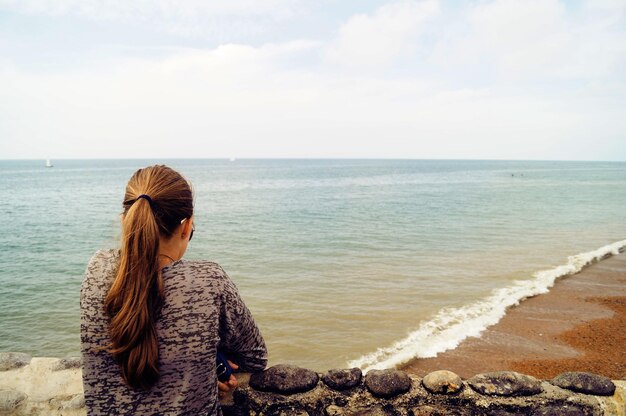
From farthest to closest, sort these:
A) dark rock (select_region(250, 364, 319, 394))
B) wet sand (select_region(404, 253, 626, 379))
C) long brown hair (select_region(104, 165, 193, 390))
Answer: wet sand (select_region(404, 253, 626, 379)) → dark rock (select_region(250, 364, 319, 394)) → long brown hair (select_region(104, 165, 193, 390))

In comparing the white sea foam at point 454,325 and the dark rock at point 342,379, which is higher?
the dark rock at point 342,379

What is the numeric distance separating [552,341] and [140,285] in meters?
8.62

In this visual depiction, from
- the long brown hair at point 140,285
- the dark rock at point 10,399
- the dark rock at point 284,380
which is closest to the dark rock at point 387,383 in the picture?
the dark rock at point 284,380

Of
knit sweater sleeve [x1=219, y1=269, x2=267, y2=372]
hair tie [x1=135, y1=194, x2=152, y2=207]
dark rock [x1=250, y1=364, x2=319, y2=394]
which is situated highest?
hair tie [x1=135, y1=194, x2=152, y2=207]

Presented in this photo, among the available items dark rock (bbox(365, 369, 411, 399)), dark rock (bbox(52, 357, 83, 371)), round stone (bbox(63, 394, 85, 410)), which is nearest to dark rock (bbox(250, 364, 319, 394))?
dark rock (bbox(365, 369, 411, 399))

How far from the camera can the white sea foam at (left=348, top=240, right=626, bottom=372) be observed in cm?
744

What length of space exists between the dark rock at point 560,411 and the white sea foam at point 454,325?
180 inches

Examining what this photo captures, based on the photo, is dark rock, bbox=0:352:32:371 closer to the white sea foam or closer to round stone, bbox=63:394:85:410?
round stone, bbox=63:394:85:410

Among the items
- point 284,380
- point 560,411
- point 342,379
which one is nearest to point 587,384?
point 560,411

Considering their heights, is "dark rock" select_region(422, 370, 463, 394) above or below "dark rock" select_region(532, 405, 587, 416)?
above

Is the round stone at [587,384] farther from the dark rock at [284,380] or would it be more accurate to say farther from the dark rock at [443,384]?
the dark rock at [284,380]

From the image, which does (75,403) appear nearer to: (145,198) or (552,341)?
(145,198)

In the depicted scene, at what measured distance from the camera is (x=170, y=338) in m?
1.62

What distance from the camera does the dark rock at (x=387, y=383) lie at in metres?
2.75
